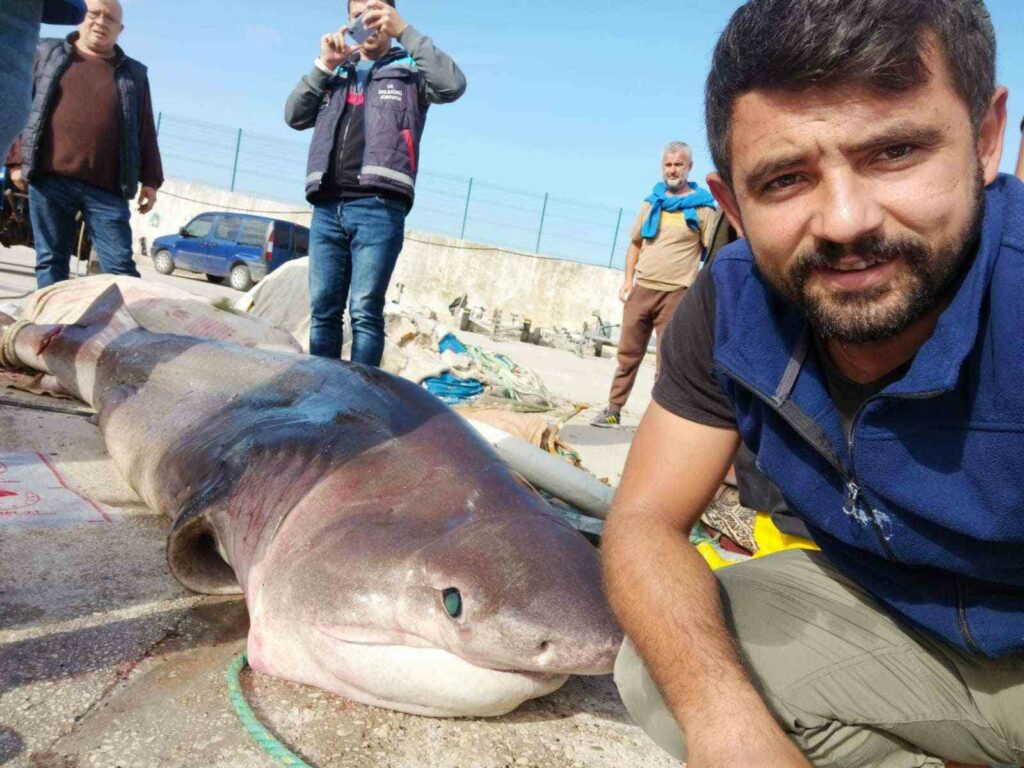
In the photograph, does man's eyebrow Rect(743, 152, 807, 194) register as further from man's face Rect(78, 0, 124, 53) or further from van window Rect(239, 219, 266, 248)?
van window Rect(239, 219, 266, 248)

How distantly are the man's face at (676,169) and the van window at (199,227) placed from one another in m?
15.5

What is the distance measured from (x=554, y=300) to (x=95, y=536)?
18.2 meters

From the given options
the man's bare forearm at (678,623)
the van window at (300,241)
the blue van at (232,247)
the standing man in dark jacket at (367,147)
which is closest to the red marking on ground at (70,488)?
the standing man in dark jacket at (367,147)

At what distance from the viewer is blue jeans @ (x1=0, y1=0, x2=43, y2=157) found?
5.51ft

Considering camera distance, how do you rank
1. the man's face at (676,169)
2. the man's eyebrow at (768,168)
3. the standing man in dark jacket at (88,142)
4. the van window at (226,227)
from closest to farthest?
1. the man's eyebrow at (768,168)
2. the standing man in dark jacket at (88,142)
3. the man's face at (676,169)
4. the van window at (226,227)

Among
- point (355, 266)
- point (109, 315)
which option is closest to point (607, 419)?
point (355, 266)

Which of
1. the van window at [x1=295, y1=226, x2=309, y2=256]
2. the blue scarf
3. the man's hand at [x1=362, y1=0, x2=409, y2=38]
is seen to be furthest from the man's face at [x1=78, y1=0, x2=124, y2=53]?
the van window at [x1=295, y1=226, x2=309, y2=256]

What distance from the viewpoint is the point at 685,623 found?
154cm

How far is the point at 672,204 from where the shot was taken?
6.23m

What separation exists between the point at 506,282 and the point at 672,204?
1486 centimetres

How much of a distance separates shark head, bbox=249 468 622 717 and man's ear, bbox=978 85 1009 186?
111cm

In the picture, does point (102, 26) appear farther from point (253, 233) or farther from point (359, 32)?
point (253, 233)

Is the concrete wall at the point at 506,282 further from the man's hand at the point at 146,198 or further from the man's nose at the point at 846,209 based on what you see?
the man's nose at the point at 846,209

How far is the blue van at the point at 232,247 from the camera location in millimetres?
18672
